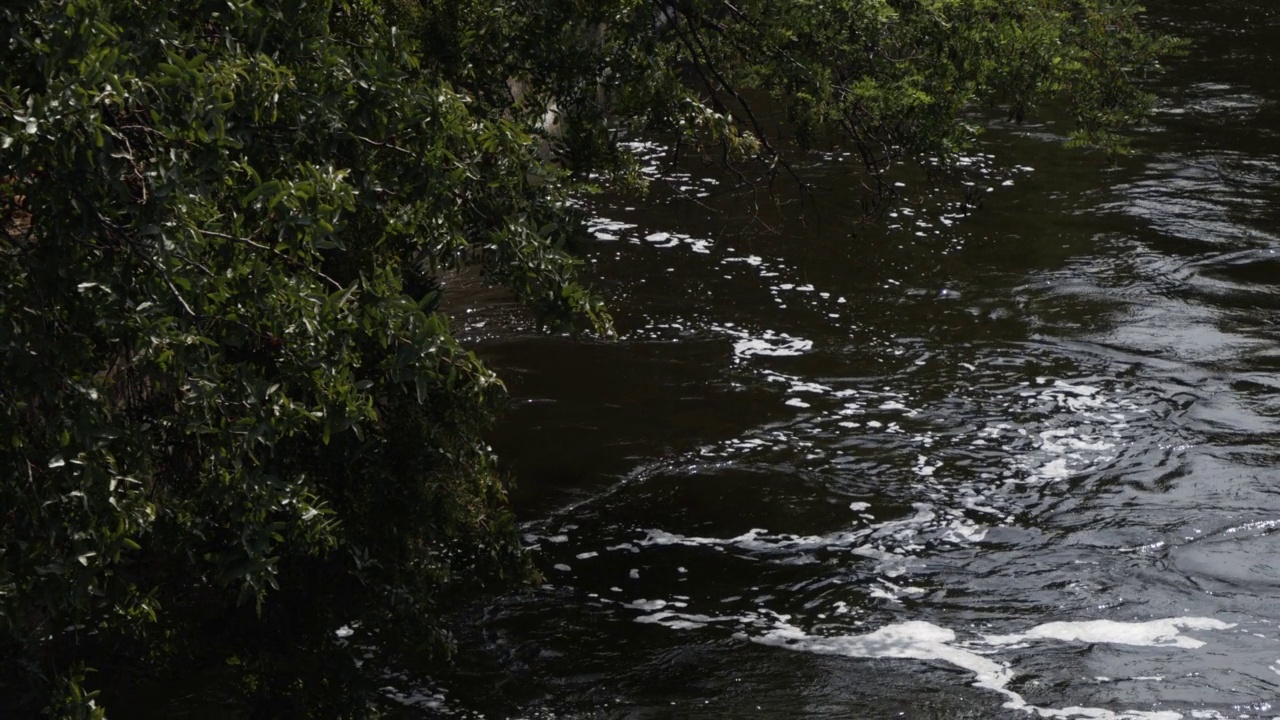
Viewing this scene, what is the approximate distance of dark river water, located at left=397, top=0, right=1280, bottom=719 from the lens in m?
7.46

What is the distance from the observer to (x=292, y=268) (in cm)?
532

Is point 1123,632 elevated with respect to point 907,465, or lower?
lower

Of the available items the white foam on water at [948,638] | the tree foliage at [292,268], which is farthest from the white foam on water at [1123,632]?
the tree foliage at [292,268]

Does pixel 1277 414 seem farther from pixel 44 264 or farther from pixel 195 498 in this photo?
pixel 44 264

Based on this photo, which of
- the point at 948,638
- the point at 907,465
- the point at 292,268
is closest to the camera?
the point at 292,268

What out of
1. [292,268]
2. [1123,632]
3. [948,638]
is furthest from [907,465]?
[292,268]

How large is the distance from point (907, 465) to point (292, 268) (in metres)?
5.73

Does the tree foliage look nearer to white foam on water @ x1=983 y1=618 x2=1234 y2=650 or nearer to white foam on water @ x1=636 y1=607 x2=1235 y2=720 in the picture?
white foam on water @ x1=636 y1=607 x2=1235 y2=720

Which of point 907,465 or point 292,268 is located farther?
point 907,465

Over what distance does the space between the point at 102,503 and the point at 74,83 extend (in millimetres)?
1179

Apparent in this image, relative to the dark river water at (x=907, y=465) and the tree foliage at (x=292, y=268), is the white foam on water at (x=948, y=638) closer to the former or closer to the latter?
the dark river water at (x=907, y=465)

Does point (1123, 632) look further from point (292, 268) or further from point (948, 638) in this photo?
point (292, 268)

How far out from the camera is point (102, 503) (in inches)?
152

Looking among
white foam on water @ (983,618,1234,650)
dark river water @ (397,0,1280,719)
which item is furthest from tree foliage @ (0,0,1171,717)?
white foam on water @ (983,618,1234,650)
